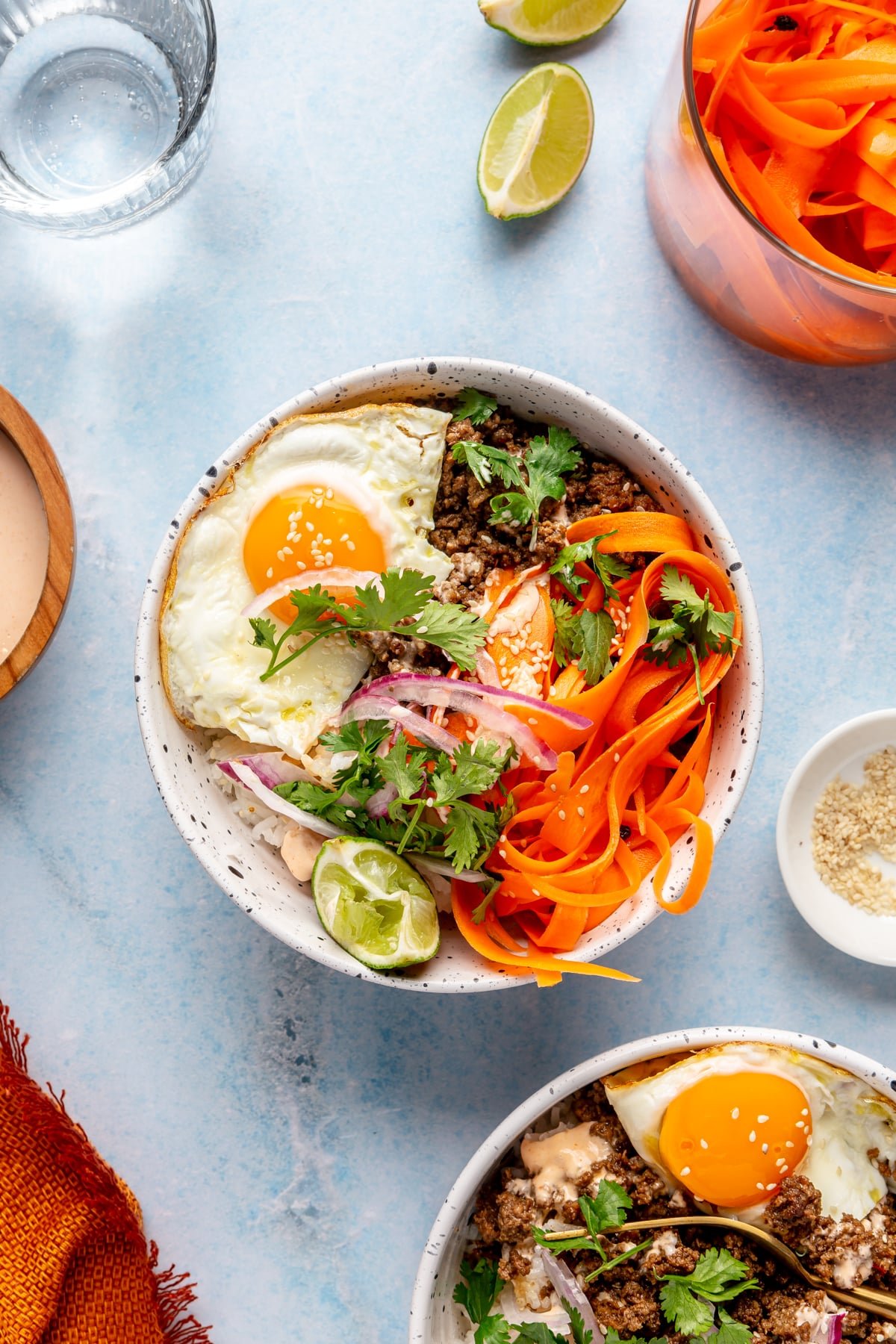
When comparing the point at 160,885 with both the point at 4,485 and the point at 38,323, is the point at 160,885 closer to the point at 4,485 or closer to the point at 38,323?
the point at 4,485

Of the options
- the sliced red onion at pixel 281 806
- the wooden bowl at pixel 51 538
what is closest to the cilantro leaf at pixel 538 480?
the sliced red onion at pixel 281 806

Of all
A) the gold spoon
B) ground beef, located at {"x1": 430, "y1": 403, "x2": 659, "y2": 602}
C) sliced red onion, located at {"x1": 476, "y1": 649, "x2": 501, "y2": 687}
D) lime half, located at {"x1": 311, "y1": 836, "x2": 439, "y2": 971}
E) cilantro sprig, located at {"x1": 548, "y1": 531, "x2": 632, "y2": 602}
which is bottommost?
the gold spoon

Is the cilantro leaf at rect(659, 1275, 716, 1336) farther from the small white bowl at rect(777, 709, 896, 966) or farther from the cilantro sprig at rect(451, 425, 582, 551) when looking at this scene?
the cilantro sprig at rect(451, 425, 582, 551)

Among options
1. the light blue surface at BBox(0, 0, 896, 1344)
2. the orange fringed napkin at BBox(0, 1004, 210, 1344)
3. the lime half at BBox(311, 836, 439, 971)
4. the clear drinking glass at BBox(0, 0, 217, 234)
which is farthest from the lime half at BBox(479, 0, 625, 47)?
the orange fringed napkin at BBox(0, 1004, 210, 1344)

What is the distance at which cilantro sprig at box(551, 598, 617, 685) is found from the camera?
2199 mm

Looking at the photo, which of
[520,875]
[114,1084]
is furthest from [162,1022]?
[520,875]

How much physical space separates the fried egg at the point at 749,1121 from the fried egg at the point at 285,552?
0.99m

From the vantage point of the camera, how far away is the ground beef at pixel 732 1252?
7.29 ft

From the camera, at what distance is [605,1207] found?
2211 millimetres

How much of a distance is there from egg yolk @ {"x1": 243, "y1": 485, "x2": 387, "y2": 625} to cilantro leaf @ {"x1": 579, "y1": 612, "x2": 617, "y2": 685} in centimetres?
42

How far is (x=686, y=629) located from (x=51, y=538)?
1.34m

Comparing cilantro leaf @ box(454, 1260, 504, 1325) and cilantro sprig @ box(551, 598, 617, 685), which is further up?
cilantro sprig @ box(551, 598, 617, 685)

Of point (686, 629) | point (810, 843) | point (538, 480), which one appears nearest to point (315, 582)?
point (538, 480)

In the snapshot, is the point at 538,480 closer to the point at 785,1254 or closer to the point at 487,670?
the point at 487,670
